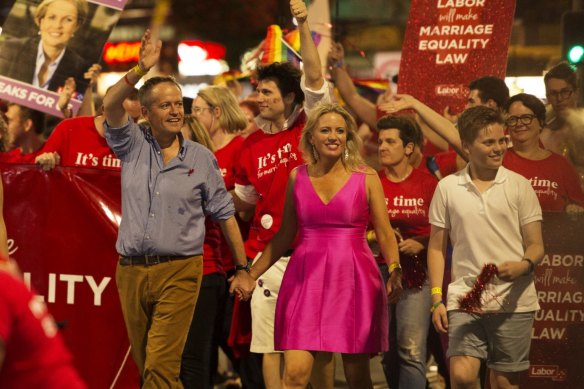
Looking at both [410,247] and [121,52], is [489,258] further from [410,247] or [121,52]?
[121,52]

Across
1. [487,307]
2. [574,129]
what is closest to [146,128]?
[487,307]

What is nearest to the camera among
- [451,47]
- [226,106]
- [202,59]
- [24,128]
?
[451,47]

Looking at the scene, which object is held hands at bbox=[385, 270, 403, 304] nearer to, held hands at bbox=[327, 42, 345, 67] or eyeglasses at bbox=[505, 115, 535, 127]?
eyeglasses at bbox=[505, 115, 535, 127]

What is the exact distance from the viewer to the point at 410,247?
7656mm

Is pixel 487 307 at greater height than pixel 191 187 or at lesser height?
lesser

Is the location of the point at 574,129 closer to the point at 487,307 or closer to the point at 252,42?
the point at 487,307

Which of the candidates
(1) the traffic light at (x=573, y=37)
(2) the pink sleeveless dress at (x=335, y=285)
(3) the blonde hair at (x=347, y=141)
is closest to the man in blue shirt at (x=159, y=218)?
(2) the pink sleeveless dress at (x=335, y=285)

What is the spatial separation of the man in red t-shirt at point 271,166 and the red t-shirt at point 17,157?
1.57 metres

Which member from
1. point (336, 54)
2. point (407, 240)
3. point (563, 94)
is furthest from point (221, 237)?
point (563, 94)

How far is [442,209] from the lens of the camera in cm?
688

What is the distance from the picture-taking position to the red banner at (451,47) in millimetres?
7887

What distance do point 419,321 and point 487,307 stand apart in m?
1.03

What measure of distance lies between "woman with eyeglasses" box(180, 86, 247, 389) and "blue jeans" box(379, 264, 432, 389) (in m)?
1.11

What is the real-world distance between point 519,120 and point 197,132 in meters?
2.14
